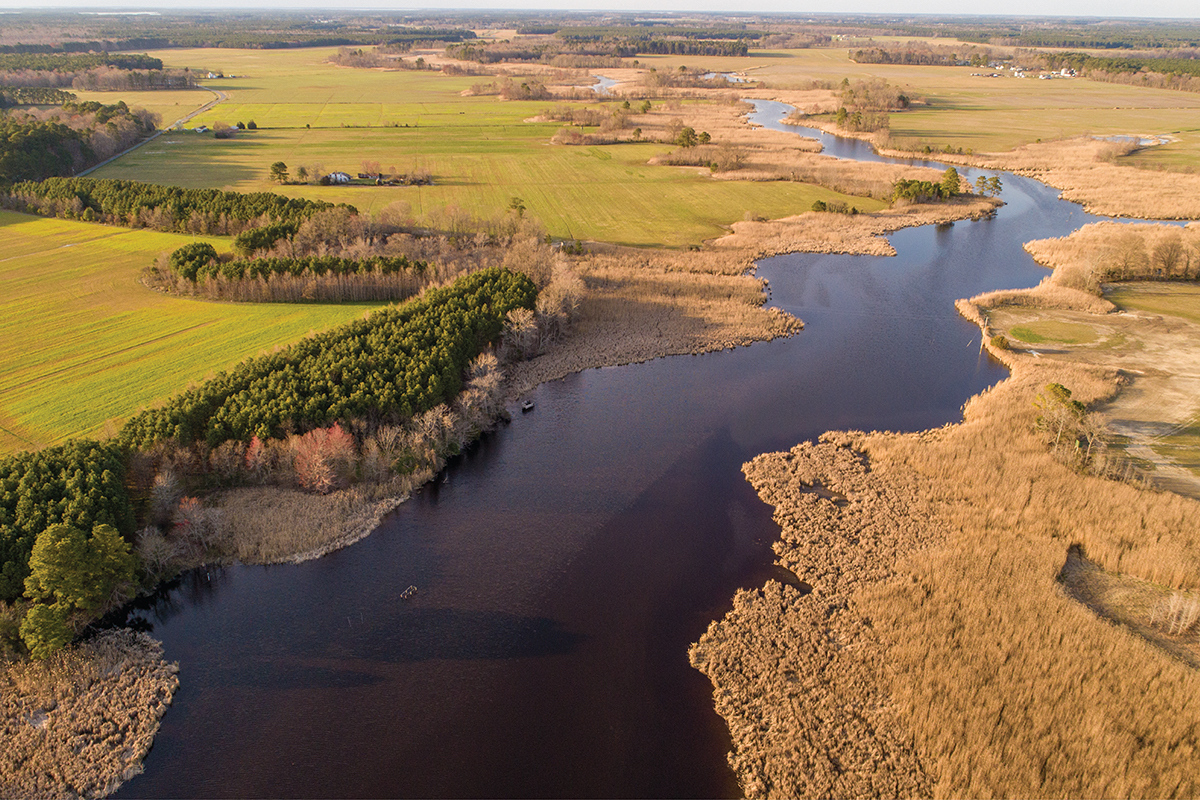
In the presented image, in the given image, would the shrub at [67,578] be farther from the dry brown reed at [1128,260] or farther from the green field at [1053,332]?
the dry brown reed at [1128,260]

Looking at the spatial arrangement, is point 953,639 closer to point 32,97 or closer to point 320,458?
point 320,458

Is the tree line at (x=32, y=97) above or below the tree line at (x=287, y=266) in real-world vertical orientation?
above

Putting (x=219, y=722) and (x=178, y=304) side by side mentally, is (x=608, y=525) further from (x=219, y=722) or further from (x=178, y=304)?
(x=178, y=304)

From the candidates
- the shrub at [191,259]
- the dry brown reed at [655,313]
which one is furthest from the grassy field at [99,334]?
the dry brown reed at [655,313]

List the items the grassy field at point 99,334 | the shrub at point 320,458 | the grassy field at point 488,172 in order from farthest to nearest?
the grassy field at point 488,172 < the grassy field at point 99,334 < the shrub at point 320,458

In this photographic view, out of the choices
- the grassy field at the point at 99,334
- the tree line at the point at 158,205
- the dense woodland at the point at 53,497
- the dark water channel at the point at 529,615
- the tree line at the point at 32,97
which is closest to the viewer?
the dark water channel at the point at 529,615

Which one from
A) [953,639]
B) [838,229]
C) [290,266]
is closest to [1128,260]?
[838,229]

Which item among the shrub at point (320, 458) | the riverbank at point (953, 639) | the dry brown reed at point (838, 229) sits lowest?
the riverbank at point (953, 639)
